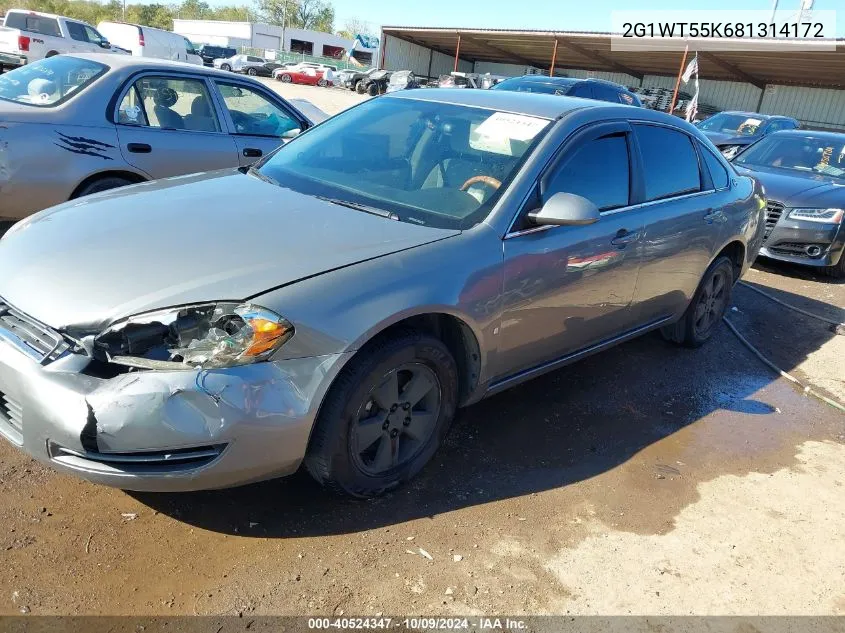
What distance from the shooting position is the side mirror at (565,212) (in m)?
3.11

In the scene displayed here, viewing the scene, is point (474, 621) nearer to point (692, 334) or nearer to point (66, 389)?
point (66, 389)

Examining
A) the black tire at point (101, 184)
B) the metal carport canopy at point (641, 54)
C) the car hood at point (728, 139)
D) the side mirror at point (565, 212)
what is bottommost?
the black tire at point (101, 184)

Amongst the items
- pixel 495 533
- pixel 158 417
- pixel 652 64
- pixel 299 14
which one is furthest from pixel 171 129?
pixel 299 14

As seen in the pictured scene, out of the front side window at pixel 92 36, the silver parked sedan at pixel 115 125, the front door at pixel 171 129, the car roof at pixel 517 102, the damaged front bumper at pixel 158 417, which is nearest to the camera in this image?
the damaged front bumper at pixel 158 417

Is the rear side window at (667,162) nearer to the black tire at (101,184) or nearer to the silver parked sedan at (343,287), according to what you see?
the silver parked sedan at (343,287)

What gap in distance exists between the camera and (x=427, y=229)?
9.86 feet

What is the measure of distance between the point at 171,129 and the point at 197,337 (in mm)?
3914

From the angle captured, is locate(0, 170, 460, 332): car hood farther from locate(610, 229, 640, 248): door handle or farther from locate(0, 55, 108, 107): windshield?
locate(0, 55, 108, 107): windshield

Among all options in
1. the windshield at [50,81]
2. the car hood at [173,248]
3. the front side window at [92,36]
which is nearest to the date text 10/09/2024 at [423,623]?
the car hood at [173,248]

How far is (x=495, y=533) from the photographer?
2826 mm

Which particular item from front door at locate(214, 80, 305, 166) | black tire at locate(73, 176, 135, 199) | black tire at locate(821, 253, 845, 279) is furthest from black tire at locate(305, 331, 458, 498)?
black tire at locate(821, 253, 845, 279)

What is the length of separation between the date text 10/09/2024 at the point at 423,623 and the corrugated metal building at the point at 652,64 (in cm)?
2599

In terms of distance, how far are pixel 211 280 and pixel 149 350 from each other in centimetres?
32

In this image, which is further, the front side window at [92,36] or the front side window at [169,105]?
the front side window at [92,36]
